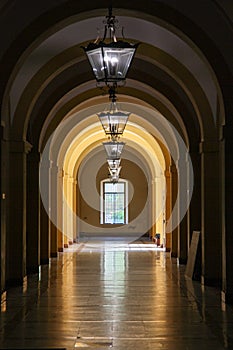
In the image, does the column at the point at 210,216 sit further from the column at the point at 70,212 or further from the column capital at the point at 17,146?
the column at the point at 70,212

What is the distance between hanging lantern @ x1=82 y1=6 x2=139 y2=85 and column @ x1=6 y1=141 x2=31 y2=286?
18.6ft

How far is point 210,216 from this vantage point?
14359 millimetres

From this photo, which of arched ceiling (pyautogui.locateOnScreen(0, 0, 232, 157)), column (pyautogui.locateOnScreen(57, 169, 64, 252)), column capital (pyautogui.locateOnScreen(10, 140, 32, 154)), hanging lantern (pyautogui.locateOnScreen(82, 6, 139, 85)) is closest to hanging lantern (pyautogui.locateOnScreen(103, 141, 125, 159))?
arched ceiling (pyautogui.locateOnScreen(0, 0, 232, 157))

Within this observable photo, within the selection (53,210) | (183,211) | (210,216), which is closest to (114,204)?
(53,210)

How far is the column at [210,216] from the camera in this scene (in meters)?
14.2

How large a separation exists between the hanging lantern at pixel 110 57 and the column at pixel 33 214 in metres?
8.14

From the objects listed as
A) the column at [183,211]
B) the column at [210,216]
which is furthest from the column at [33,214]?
the column at [210,216]

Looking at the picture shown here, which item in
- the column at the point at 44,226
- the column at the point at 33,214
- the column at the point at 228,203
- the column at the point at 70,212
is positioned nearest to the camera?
the column at the point at 228,203

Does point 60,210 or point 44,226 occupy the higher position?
point 60,210

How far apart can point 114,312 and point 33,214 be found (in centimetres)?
667

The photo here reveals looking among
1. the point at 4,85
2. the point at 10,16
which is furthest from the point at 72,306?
the point at 10,16

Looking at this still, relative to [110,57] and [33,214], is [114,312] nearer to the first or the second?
[110,57]

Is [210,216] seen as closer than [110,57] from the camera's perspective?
No

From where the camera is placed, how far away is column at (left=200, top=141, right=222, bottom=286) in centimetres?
1419
